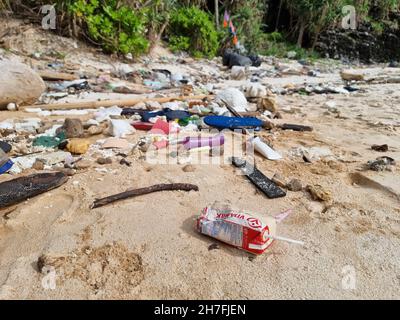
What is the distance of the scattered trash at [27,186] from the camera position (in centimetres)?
160

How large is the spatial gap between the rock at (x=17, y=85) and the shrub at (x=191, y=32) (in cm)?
503

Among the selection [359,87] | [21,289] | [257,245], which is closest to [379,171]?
[257,245]

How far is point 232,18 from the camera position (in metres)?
9.35

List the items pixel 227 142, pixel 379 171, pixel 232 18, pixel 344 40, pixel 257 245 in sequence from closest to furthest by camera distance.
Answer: pixel 257 245, pixel 379 171, pixel 227 142, pixel 232 18, pixel 344 40

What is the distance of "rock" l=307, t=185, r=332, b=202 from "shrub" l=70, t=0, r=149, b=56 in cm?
517

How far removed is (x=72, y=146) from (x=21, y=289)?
4.06 feet

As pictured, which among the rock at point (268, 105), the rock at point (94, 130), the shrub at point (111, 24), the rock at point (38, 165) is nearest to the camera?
the rock at point (38, 165)

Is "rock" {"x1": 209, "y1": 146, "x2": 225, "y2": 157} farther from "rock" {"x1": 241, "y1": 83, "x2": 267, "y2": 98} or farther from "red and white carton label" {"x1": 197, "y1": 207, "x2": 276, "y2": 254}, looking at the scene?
"rock" {"x1": 241, "y1": 83, "x2": 267, "y2": 98}

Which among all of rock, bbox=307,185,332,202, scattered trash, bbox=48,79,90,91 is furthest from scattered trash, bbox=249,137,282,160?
scattered trash, bbox=48,79,90,91

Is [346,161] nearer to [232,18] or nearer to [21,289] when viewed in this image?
[21,289]

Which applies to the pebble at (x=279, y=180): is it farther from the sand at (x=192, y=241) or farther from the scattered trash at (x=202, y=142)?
the scattered trash at (x=202, y=142)

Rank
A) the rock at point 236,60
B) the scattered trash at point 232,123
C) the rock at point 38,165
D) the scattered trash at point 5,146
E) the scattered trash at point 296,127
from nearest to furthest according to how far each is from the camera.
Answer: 1. the rock at point 38,165
2. the scattered trash at point 5,146
3. the scattered trash at point 232,123
4. the scattered trash at point 296,127
5. the rock at point 236,60

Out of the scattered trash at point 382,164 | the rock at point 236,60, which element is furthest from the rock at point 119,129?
the rock at point 236,60

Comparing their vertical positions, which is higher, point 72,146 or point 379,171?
point 379,171
